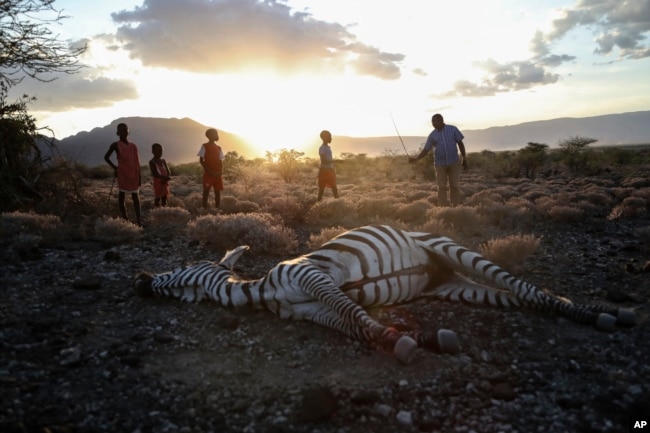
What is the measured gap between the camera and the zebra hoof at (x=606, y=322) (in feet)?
15.4

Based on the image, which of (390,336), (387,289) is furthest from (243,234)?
(390,336)

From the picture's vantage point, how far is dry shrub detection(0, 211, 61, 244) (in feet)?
28.9

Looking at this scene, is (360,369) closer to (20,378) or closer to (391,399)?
(391,399)

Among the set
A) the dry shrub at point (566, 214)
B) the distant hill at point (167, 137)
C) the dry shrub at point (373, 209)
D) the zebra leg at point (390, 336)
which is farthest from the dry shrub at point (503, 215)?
the distant hill at point (167, 137)

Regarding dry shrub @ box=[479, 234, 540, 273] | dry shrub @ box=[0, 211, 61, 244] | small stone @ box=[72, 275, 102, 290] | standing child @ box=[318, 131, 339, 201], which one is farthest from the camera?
standing child @ box=[318, 131, 339, 201]

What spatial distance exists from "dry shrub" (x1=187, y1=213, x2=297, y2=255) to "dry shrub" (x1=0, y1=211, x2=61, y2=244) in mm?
2630

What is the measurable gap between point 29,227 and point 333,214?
22.5 feet

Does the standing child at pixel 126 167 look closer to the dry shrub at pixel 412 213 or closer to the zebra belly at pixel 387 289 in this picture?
the dry shrub at pixel 412 213

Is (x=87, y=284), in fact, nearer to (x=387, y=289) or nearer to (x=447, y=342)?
(x=387, y=289)

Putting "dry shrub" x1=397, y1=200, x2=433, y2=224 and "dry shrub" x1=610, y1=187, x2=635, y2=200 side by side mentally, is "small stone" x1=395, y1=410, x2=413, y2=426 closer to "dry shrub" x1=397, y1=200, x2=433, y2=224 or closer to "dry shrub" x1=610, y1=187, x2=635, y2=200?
"dry shrub" x1=397, y1=200, x2=433, y2=224

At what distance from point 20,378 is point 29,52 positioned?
9.85 m

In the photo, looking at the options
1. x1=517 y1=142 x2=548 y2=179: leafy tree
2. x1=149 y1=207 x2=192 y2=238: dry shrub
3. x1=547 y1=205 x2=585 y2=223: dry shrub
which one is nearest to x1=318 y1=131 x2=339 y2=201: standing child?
x1=149 y1=207 x2=192 y2=238: dry shrub

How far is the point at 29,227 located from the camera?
9.56m

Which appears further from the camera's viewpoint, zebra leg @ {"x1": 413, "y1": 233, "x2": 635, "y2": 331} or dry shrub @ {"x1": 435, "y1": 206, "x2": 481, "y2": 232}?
dry shrub @ {"x1": 435, "y1": 206, "x2": 481, "y2": 232}
